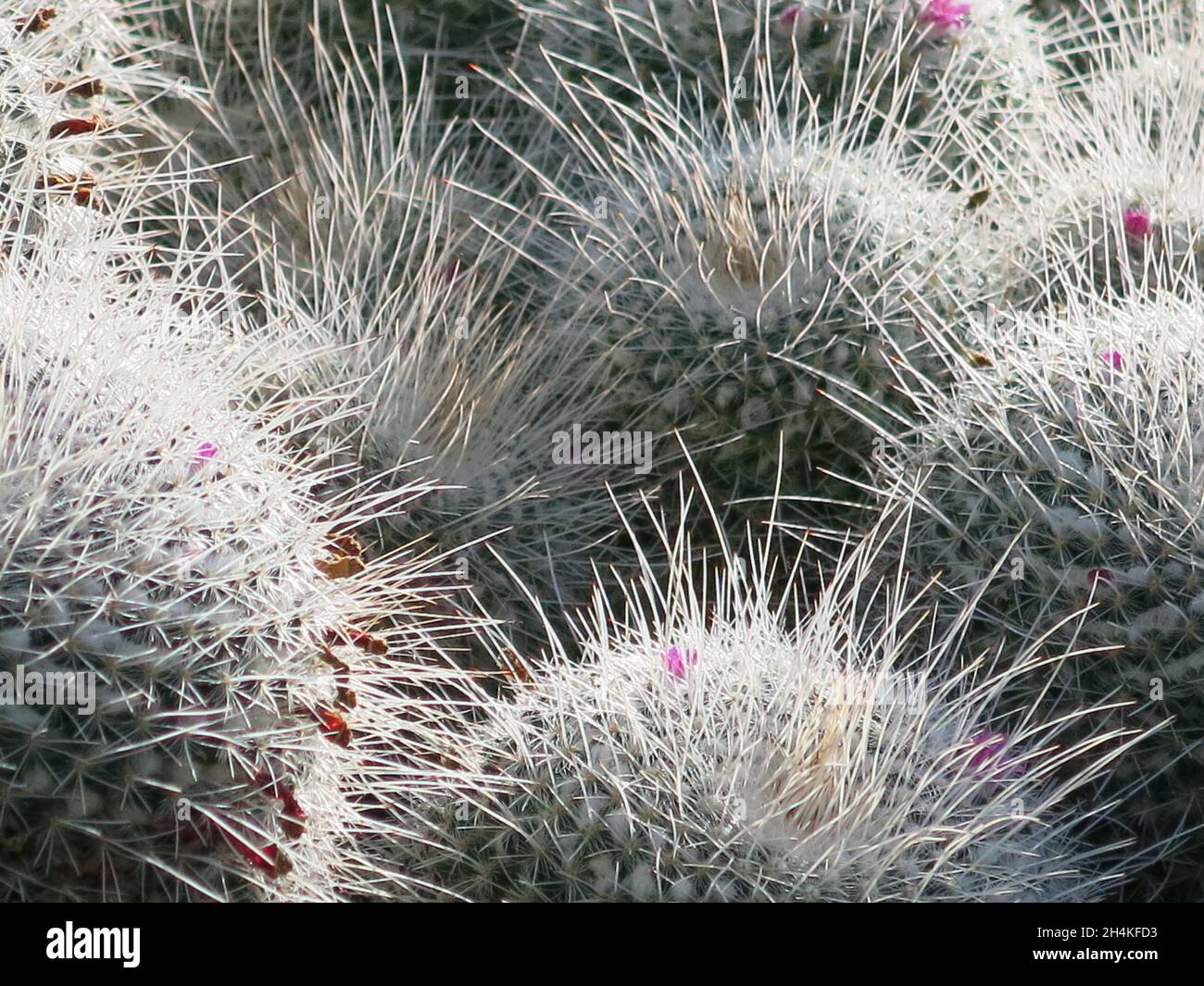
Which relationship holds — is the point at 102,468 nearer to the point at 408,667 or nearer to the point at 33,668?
the point at 33,668

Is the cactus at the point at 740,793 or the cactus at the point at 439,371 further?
the cactus at the point at 439,371

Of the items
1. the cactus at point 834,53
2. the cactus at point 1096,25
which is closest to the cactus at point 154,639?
the cactus at point 834,53

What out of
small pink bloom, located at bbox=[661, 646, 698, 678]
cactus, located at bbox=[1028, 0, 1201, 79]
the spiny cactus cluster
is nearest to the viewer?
the spiny cactus cluster

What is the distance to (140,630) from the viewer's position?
198cm

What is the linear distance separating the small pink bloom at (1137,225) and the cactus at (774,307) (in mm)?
355

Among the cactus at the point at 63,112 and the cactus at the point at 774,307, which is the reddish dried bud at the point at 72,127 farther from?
the cactus at the point at 774,307

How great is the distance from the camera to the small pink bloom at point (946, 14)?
369cm

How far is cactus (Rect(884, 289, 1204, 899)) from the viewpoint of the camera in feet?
7.98

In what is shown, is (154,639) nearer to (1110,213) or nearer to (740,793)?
(740,793)

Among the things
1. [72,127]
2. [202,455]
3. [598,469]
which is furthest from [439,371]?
[202,455]

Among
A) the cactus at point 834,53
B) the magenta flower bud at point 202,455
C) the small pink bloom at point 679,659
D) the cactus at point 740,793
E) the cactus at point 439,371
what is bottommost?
the cactus at point 740,793

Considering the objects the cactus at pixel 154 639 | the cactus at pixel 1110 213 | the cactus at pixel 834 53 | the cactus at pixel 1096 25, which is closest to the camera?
the cactus at pixel 154 639

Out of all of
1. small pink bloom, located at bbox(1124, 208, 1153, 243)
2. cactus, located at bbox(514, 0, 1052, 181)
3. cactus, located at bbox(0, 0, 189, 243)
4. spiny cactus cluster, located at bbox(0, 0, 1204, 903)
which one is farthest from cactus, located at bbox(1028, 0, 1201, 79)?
cactus, located at bbox(0, 0, 189, 243)

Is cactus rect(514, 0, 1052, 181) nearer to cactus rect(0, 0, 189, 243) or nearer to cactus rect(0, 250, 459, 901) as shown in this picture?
cactus rect(0, 0, 189, 243)
